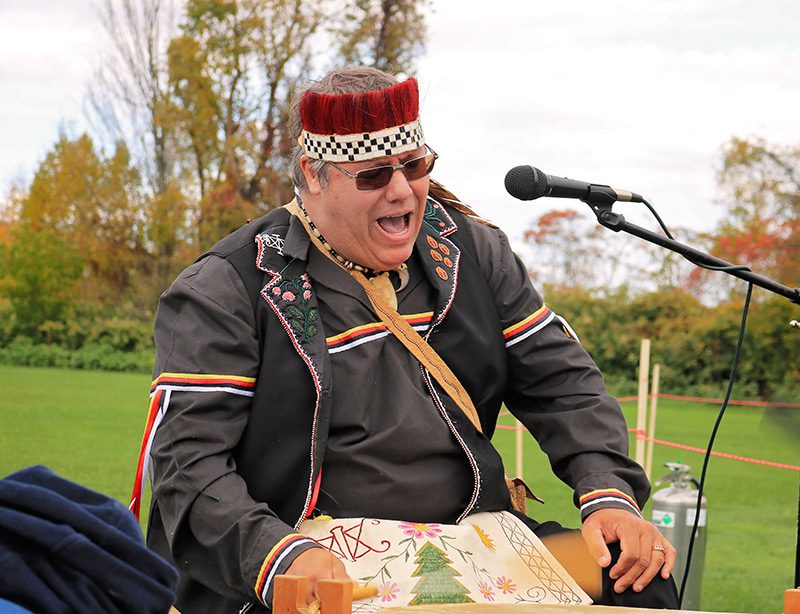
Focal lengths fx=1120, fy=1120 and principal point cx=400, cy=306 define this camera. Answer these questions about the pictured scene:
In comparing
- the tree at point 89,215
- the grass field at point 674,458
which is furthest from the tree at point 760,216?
the tree at point 89,215

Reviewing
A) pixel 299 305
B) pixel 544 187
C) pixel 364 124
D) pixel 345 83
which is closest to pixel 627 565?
pixel 544 187

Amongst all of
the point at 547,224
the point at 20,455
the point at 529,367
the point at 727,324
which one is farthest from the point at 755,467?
the point at 547,224

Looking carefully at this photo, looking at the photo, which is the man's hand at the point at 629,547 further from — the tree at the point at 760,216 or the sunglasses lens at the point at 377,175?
the tree at the point at 760,216

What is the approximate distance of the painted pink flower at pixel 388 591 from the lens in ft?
7.96

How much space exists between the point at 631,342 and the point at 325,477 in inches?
634

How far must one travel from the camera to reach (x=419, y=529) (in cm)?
257

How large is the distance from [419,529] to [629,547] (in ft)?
1.62

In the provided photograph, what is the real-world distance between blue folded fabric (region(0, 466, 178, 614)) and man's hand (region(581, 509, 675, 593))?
1.62 meters

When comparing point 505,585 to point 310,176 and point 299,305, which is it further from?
point 310,176

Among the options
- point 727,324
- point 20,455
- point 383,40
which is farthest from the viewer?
point 383,40

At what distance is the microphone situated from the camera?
8.33 feet

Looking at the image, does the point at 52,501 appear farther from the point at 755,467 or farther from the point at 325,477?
the point at 755,467

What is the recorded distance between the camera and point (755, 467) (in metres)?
Answer: 12.5

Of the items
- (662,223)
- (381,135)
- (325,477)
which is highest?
(381,135)
